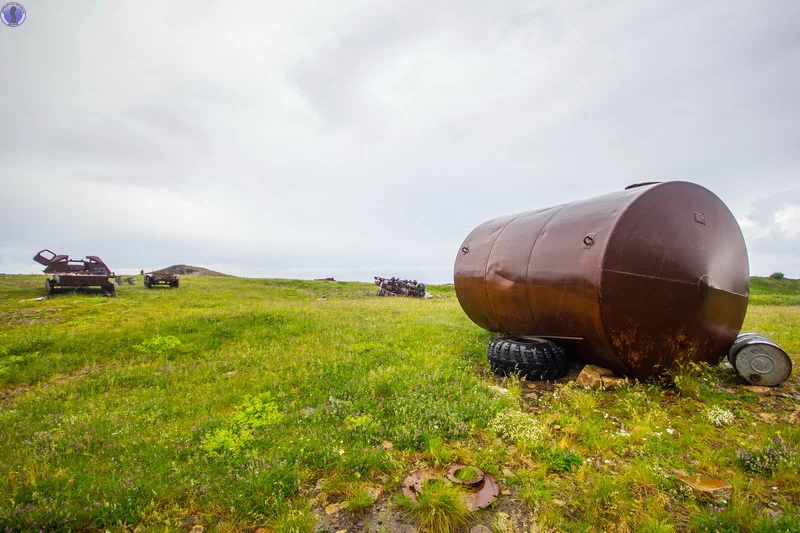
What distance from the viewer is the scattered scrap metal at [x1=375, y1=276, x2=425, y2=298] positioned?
3131 centimetres

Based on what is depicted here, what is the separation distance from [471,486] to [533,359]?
161 inches

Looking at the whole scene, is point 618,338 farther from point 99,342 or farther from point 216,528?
point 99,342

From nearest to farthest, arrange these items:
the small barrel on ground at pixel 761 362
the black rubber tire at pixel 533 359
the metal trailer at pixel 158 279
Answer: the small barrel on ground at pixel 761 362, the black rubber tire at pixel 533 359, the metal trailer at pixel 158 279

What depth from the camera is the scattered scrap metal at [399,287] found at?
31312mm

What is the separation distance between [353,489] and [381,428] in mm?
1313

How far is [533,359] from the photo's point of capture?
7828 millimetres

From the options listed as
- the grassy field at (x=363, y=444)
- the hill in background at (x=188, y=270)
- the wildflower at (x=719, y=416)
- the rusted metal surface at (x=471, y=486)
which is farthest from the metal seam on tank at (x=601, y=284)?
the hill in background at (x=188, y=270)

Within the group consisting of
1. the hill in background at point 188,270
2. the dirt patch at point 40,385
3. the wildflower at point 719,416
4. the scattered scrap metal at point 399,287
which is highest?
the hill in background at point 188,270

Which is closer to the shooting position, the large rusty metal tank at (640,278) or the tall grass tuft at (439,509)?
the tall grass tuft at (439,509)

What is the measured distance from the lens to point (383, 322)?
48.5ft

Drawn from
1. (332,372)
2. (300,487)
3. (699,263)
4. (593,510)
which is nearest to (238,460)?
(300,487)

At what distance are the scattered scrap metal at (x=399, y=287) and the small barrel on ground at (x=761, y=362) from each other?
2424 cm

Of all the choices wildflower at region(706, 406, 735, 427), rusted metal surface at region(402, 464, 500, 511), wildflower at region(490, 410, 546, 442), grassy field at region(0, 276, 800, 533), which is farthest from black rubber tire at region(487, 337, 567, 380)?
rusted metal surface at region(402, 464, 500, 511)

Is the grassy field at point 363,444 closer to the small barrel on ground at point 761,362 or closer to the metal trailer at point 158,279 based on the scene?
the small barrel on ground at point 761,362
